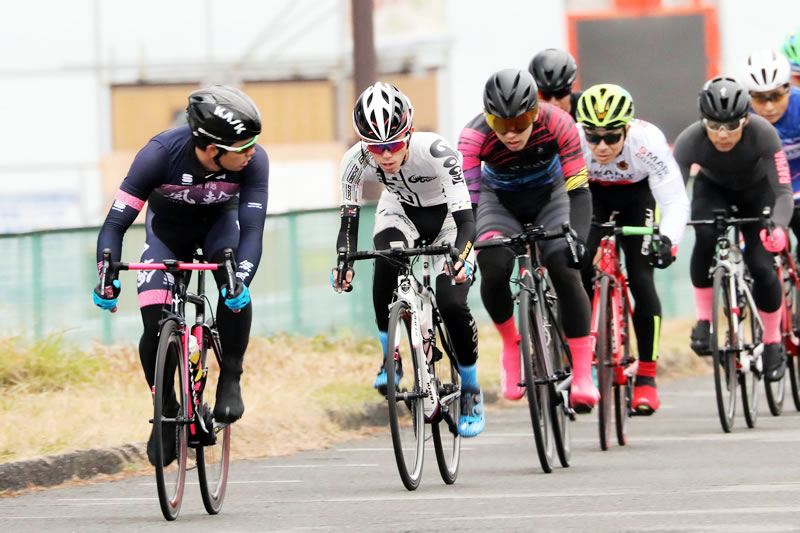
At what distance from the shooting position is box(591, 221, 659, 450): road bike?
10.9m

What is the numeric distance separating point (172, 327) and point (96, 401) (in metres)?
4.13

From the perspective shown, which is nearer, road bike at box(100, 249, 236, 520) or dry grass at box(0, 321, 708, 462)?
road bike at box(100, 249, 236, 520)

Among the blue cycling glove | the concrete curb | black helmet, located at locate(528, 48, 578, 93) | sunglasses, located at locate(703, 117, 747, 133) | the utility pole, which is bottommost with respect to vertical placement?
the concrete curb

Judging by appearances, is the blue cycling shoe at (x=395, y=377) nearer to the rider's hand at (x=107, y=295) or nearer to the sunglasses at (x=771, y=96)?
the rider's hand at (x=107, y=295)

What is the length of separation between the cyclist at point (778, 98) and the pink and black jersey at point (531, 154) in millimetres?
2881

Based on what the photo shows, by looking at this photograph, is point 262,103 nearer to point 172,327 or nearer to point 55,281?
point 55,281

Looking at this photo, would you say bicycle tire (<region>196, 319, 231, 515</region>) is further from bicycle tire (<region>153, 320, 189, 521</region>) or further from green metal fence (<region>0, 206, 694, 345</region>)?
green metal fence (<region>0, 206, 694, 345</region>)

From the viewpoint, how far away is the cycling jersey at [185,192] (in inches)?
337

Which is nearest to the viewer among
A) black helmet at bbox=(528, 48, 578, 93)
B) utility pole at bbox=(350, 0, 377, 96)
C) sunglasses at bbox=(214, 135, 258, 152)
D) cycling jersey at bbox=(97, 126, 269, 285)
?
sunglasses at bbox=(214, 135, 258, 152)

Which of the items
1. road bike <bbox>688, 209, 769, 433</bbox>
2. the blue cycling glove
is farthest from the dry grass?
road bike <bbox>688, 209, 769, 433</bbox>

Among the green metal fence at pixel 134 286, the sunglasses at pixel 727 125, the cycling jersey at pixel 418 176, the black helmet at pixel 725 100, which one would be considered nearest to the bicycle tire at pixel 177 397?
the cycling jersey at pixel 418 176

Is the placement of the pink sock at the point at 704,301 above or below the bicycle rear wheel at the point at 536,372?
above

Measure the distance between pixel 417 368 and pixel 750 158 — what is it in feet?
12.7

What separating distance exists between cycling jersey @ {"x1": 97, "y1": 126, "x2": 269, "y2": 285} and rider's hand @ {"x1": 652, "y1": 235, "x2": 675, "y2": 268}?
3026mm
